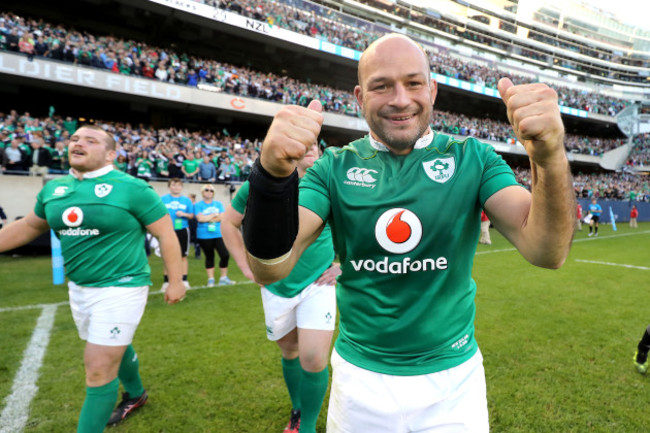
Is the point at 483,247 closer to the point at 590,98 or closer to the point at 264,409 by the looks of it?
the point at 264,409

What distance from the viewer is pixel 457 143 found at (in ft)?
5.34

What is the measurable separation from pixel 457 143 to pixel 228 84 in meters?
22.1

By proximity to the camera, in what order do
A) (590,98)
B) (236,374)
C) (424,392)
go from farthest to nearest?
1. (590,98)
2. (236,374)
3. (424,392)

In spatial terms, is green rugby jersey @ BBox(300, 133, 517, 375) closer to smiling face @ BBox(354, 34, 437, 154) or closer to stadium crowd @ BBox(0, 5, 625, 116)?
smiling face @ BBox(354, 34, 437, 154)

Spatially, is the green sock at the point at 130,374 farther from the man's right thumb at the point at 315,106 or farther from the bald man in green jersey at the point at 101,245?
the man's right thumb at the point at 315,106

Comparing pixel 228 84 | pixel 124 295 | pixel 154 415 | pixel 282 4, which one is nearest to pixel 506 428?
pixel 154 415

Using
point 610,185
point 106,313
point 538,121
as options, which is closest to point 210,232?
point 106,313

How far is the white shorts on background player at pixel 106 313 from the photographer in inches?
104

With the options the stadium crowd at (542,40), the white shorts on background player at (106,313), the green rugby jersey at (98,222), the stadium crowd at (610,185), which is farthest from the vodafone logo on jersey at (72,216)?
the stadium crowd at (542,40)

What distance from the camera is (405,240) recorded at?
58.5 inches

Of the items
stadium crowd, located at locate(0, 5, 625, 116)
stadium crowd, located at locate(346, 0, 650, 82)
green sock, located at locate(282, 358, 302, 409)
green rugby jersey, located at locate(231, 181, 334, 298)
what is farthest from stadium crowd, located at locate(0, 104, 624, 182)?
stadium crowd, located at locate(346, 0, 650, 82)

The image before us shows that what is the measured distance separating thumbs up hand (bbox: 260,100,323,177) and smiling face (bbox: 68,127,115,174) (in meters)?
2.38

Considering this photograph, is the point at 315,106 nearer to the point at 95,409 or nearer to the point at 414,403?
the point at 414,403

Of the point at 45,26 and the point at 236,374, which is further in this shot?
the point at 45,26
